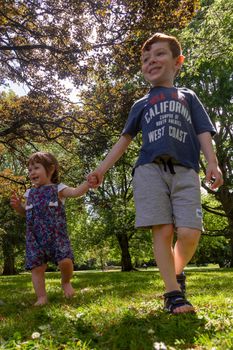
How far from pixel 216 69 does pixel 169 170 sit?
41.6ft

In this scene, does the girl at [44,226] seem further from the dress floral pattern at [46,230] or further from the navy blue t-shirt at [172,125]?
the navy blue t-shirt at [172,125]

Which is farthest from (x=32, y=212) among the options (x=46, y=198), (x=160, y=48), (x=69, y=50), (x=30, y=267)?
(x=69, y=50)

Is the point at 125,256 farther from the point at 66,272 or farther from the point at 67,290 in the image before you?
the point at 66,272

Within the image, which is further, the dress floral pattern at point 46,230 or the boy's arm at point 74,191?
the dress floral pattern at point 46,230

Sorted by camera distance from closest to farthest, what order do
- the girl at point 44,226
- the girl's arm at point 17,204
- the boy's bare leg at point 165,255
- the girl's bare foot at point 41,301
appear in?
the boy's bare leg at point 165,255 → the girl's bare foot at point 41,301 → the girl at point 44,226 → the girl's arm at point 17,204

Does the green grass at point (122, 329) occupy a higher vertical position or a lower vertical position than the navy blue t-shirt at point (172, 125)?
lower

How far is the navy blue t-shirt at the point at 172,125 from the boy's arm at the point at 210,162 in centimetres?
6

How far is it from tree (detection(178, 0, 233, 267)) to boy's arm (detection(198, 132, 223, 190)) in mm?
6982

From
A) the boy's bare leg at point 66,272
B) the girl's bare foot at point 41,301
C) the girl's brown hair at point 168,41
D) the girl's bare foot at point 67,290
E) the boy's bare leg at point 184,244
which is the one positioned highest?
the girl's brown hair at point 168,41

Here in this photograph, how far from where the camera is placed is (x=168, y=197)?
3.60m

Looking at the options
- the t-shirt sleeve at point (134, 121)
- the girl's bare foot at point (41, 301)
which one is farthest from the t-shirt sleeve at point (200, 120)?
the girl's bare foot at point (41, 301)

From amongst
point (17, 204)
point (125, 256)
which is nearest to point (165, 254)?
point (17, 204)

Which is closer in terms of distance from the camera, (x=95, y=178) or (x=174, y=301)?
(x=174, y=301)

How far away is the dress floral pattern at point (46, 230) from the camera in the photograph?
4.83 meters
